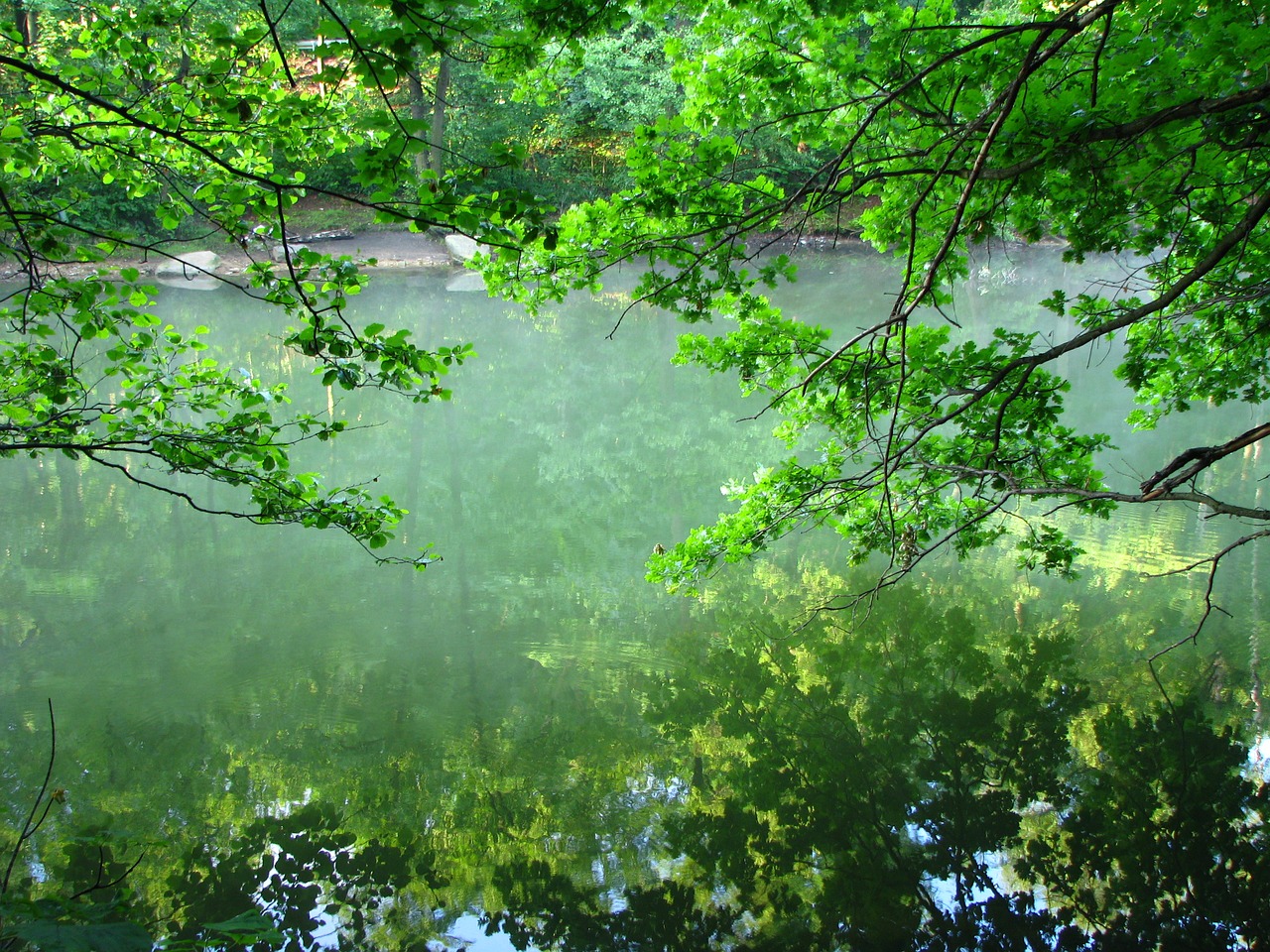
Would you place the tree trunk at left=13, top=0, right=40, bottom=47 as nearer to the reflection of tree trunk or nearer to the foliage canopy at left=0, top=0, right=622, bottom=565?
the reflection of tree trunk

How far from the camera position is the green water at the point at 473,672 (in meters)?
3.87

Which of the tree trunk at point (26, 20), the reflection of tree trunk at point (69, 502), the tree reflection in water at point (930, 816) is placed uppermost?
the tree trunk at point (26, 20)

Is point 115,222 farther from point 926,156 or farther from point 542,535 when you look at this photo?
point 926,156

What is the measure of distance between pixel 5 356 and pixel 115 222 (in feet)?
55.7

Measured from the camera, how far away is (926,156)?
322cm

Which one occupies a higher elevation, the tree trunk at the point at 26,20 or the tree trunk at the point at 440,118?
the tree trunk at the point at 440,118

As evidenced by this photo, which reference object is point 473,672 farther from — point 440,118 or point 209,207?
point 440,118

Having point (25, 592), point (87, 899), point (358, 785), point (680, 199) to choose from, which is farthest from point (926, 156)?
point (25, 592)

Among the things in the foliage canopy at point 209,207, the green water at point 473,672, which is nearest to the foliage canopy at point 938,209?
the foliage canopy at point 209,207

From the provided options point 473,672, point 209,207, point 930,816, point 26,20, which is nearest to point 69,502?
point 473,672

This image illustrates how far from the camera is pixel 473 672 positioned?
5.66 m

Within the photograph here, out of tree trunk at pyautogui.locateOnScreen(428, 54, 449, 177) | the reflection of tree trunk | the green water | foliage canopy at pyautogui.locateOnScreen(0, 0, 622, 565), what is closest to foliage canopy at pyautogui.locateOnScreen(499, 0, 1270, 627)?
foliage canopy at pyautogui.locateOnScreen(0, 0, 622, 565)

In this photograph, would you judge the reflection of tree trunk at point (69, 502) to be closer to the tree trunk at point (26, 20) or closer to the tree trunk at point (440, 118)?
the tree trunk at point (26, 20)

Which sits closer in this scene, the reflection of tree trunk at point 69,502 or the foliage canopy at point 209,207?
the foliage canopy at point 209,207
